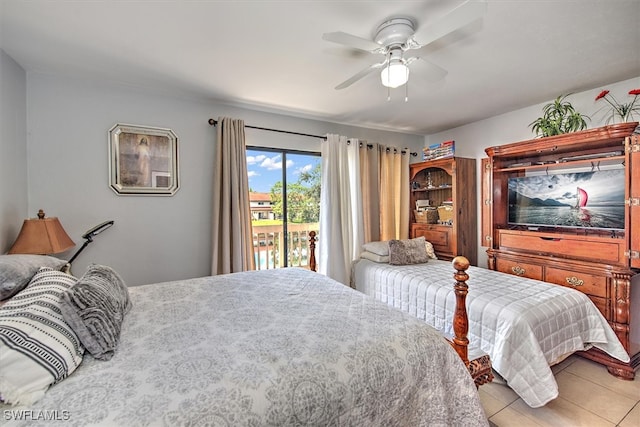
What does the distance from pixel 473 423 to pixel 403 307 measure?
60.5 inches

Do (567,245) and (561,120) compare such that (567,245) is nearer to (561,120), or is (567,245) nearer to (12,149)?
(561,120)

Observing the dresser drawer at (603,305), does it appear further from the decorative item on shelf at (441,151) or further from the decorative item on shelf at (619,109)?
the decorative item on shelf at (441,151)

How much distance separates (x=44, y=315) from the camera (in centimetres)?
104

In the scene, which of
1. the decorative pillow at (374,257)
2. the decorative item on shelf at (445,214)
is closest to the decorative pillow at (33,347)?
the decorative pillow at (374,257)

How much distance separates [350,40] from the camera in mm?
1587

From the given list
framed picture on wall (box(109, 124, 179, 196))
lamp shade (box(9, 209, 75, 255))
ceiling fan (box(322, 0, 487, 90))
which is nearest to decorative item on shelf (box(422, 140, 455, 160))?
ceiling fan (box(322, 0, 487, 90))

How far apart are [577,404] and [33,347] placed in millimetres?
2969

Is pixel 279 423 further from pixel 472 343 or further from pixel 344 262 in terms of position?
pixel 344 262

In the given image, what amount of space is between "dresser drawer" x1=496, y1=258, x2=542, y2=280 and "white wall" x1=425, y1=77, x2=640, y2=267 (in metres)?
0.70

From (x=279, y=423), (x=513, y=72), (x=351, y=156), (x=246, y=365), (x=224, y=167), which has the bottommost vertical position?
(x=279, y=423)

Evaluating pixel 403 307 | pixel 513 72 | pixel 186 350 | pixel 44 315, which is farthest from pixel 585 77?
pixel 44 315

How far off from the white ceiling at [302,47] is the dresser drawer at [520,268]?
5.65 ft

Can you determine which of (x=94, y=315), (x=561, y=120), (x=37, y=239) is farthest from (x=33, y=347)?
(x=561, y=120)

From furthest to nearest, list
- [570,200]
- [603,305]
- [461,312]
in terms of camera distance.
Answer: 1. [570,200]
2. [603,305]
3. [461,312]
